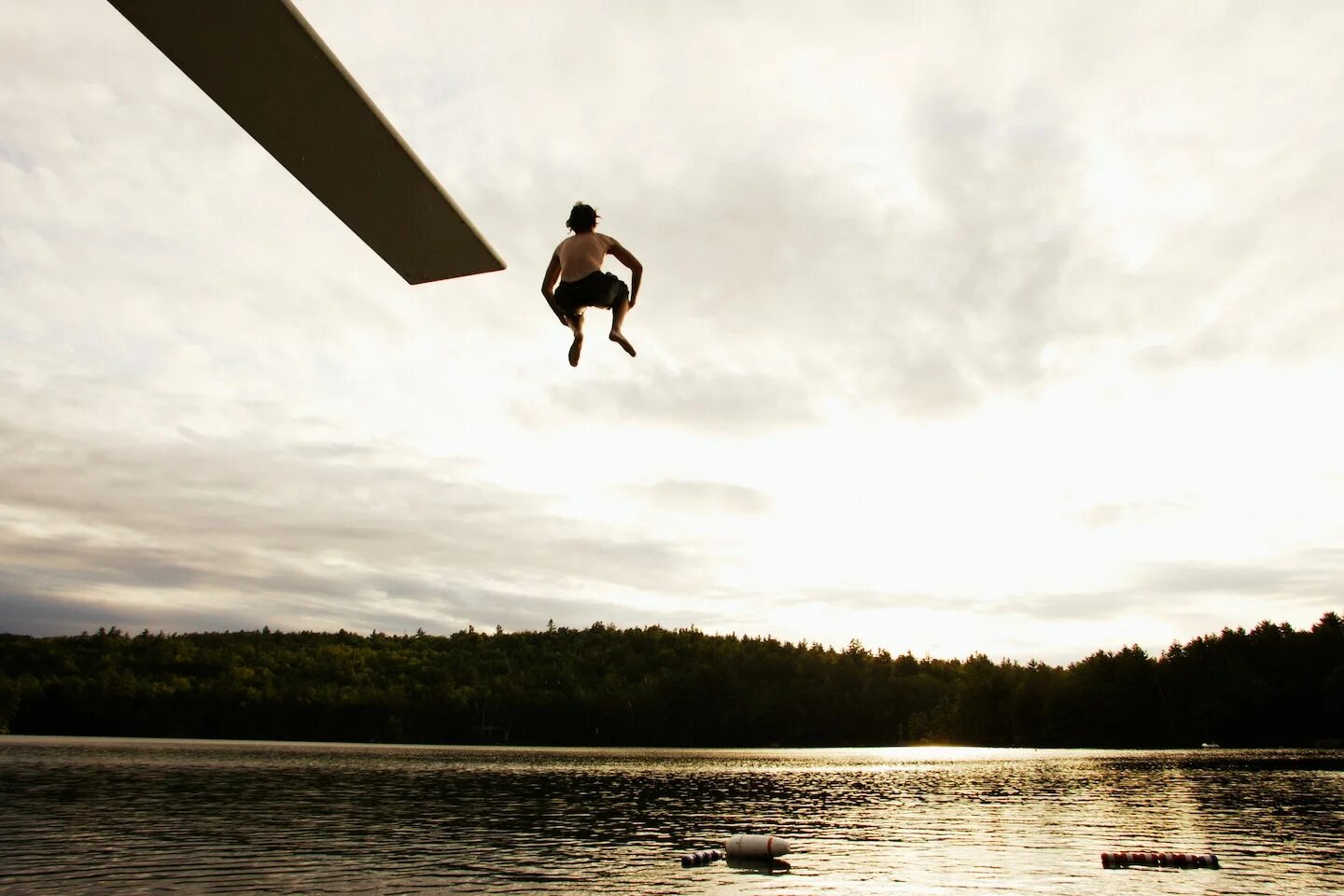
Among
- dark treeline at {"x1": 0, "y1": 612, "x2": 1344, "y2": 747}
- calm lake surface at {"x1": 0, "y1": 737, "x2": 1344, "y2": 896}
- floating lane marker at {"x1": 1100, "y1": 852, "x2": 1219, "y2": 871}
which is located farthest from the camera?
dark treeline at {"x1": 0, "y1": 612, "x2": 1344, "y2": 747}

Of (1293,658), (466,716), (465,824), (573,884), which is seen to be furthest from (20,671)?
(1293,658)

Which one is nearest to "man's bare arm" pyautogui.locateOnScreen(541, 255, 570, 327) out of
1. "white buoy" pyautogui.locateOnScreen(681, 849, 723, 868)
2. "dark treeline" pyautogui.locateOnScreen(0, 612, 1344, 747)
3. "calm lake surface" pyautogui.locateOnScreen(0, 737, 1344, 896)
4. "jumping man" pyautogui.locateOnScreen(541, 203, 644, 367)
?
"jumping man" pyautogui.locateOnScreen(541, 203, 644, 367)

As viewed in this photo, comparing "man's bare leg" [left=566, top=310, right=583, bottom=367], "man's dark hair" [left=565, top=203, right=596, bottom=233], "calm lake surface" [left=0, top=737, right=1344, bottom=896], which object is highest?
"man's dark hair" [left=565, top=203, right=596, bottom=233]

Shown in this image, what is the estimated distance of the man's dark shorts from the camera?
6.12 meters

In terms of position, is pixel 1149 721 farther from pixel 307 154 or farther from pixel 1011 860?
pixel 307 154

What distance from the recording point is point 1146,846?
34750mm

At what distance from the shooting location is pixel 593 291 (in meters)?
6.13

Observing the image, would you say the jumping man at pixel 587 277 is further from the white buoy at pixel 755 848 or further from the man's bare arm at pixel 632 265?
the white buoy at pixel 755 848

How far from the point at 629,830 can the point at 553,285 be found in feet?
123

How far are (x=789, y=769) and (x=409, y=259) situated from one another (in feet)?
326

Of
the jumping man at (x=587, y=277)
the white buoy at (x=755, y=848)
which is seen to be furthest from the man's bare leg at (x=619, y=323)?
the white buoy at (x=755, y=848)

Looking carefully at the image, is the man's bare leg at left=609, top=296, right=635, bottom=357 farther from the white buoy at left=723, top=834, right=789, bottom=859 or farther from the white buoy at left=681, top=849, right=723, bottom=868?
the white buoy at left=723, top=834, right=789, bottom=859

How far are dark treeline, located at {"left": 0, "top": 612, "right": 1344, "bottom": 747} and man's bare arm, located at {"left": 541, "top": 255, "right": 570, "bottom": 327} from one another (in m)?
143

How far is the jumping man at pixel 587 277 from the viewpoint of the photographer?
613 centimetres
